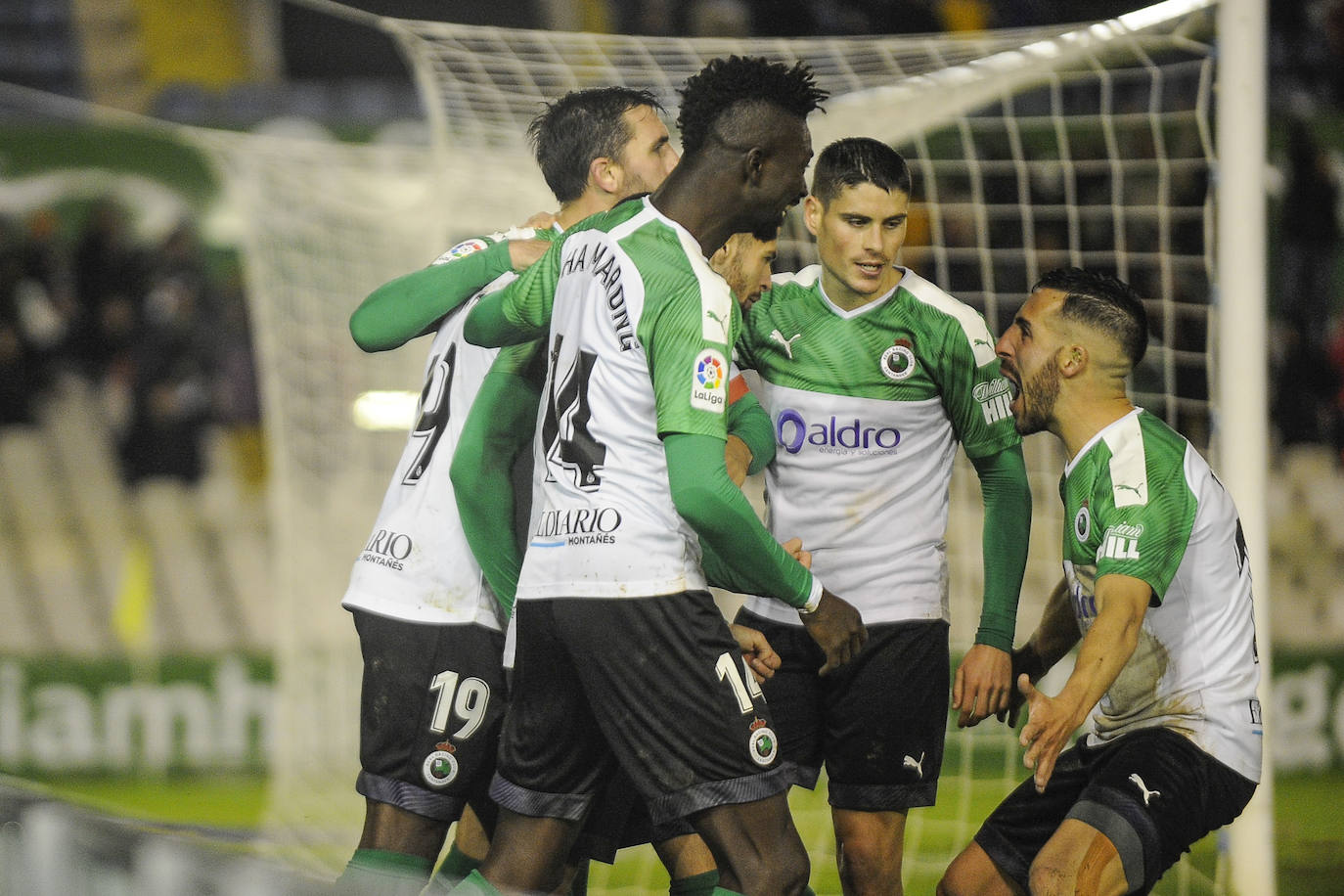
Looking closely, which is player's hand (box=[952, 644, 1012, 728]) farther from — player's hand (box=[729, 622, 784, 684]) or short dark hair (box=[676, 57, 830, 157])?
short dark hair (box=[676, 57, 830, 157])

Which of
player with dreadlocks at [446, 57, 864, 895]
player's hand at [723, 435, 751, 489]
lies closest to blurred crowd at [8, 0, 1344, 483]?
player's hand at [723, 435, 751, 489]

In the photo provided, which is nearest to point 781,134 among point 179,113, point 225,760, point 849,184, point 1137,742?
point 849,184

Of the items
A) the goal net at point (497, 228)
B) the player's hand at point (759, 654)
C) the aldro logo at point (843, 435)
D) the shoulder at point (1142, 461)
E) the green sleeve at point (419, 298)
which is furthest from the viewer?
the goal net at point (497, 228)

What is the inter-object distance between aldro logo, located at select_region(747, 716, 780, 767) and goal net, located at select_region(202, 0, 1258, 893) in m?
2.75

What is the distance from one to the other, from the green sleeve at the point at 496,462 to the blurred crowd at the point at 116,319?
25.9 feet

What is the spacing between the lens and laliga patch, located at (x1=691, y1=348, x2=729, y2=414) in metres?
2.67

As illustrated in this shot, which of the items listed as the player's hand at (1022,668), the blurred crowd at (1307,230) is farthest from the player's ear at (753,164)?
the blurred crowd at (1307,230)

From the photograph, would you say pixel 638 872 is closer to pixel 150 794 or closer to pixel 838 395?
pixel 838 395

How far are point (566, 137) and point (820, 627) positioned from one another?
4.49 feet

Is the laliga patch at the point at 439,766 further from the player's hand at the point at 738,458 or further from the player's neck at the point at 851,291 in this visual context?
the player's neck at the point at 851,291

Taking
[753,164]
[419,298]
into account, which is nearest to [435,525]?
[419,298]

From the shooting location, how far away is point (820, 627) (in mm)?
2896

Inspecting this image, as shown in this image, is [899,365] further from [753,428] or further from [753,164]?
[753,164]

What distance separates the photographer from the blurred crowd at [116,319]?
10.9m
